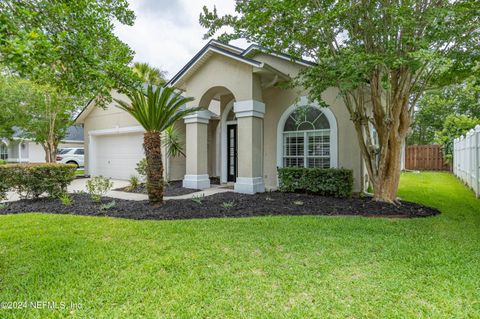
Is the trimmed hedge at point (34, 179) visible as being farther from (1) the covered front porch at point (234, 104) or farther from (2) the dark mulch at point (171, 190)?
(1) the covered front porch at point (234, 104)

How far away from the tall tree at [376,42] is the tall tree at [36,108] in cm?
1161

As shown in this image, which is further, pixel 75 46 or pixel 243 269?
pixel 75 46

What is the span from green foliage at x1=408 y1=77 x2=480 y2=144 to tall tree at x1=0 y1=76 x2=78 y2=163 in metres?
23.4

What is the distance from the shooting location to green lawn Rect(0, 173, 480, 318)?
286cm

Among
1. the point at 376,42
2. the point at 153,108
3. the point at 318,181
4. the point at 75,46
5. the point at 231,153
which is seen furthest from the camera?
the point at 231,153

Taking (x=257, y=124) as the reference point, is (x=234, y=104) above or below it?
above

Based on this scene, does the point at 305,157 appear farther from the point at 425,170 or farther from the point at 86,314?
the point at 425,170

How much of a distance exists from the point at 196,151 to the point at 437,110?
78.3 feet

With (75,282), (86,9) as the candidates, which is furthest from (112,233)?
(86,9)

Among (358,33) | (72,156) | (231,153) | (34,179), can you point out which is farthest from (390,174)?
(72,156)

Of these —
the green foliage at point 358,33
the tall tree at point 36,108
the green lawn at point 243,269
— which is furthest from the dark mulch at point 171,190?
the tall tree at point 36,108

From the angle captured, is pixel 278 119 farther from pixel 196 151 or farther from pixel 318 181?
pixel 196 151

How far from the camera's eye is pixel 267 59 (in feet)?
38.5

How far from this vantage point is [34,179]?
26.7 feet
